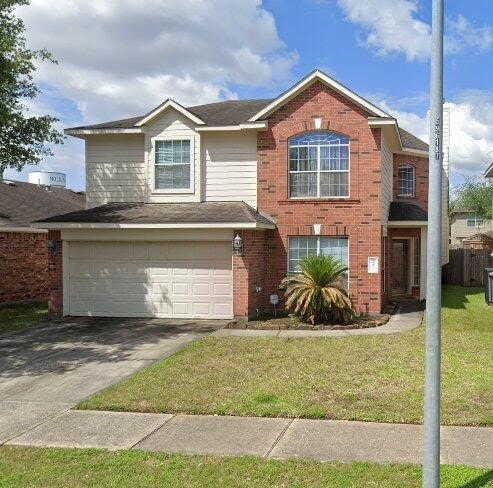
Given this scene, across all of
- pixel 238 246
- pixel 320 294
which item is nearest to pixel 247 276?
pixel 238 246

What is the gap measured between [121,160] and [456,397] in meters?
12.6

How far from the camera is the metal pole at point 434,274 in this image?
13.8 feet

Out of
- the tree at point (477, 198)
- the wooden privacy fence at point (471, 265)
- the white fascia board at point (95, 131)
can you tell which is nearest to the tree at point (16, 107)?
the white fascia board at point (95, 131)

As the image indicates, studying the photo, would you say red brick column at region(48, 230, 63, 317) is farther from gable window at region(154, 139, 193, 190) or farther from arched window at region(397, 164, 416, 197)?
arched window at region(397, 164, 416, 197)

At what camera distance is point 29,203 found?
25.1 meters

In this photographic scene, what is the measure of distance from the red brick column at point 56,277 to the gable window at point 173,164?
3.25 m

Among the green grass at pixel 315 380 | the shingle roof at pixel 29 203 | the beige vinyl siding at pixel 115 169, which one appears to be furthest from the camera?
the shingle roof at pixel 29 203

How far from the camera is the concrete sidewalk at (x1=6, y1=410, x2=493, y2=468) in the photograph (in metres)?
5.76

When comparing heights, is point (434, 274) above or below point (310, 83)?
below

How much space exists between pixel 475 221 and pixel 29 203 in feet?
142

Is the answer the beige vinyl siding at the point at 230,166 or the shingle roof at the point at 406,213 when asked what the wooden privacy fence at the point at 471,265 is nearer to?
the shingle roof at the point at 406,213

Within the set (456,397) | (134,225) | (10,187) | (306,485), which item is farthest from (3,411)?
(10,187)

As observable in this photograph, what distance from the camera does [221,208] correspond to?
16.0m

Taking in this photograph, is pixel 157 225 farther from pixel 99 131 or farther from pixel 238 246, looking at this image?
pixel 99 131
